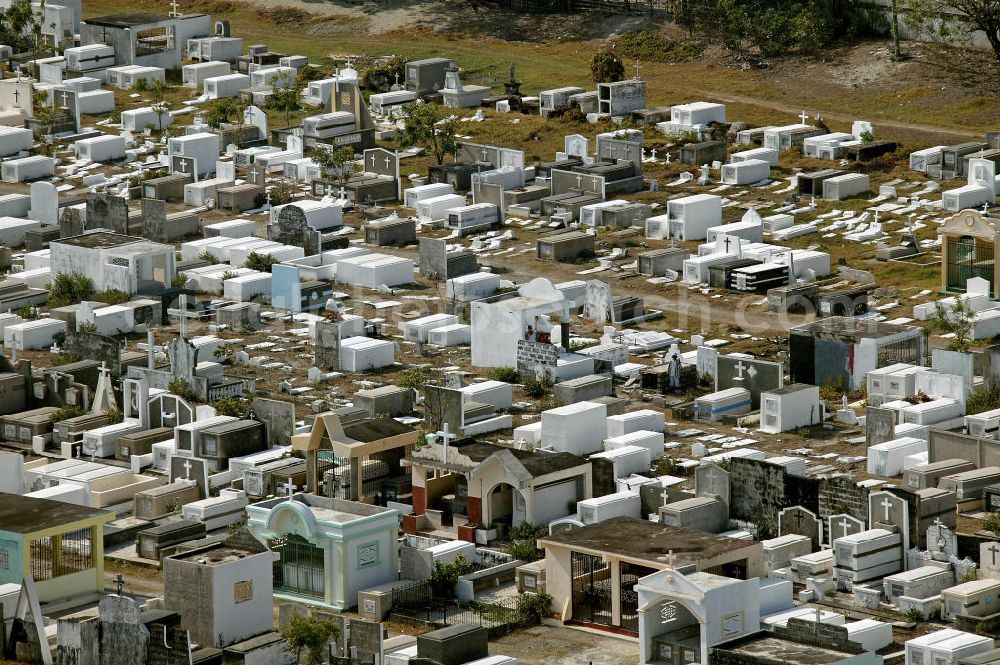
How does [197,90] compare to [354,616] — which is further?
[197,90]

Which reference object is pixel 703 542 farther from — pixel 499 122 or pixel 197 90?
pixel 197 90

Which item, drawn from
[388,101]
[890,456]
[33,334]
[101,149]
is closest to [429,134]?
[388,101]

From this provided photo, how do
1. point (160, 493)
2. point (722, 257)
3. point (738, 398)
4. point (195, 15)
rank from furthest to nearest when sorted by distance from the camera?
point (195, 15)
point (722, 257)
point (738, 398)
point (160, 493)

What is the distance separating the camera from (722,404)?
53719 millimetres

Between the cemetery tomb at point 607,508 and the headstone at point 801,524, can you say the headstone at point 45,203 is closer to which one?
the cemetery tomb at point 607,508

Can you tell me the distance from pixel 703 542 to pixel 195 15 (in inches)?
2657

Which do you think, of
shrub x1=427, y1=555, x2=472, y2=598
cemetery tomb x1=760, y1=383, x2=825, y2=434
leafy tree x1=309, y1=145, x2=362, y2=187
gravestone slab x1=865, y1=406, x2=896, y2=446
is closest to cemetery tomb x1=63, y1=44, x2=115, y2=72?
leafy tree x1=309, y1=145, x2=362, y2=187

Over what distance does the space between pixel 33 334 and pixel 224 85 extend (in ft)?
113

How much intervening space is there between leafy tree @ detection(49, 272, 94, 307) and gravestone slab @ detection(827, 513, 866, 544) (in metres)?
28.6

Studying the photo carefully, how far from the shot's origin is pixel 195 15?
4124 inches

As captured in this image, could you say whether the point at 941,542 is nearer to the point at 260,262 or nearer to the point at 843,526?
the point at 843,526

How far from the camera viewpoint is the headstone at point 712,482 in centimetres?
4606

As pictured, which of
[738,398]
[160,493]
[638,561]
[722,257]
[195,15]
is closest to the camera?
[638,561]

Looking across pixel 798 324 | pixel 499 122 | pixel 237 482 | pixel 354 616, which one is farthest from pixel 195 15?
pixel 354 616
